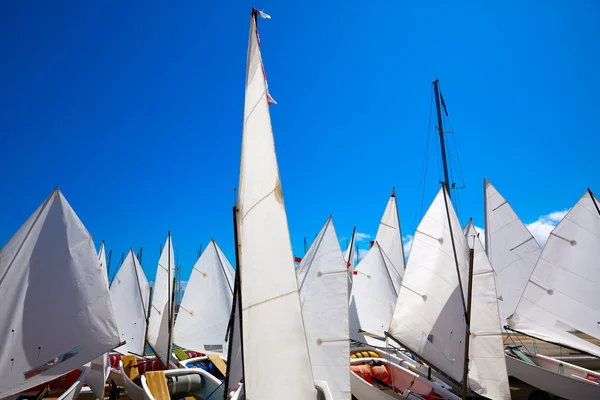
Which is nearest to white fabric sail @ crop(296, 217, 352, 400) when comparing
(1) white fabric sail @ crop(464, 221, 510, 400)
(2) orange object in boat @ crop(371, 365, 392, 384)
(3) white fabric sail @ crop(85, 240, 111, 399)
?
(1) white fabric sail @ crop(464, 221, 510, 400)

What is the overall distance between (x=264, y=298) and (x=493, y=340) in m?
7.31

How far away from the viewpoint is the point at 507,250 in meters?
17.1

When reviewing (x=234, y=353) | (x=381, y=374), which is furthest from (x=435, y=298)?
(x=234, y=353)

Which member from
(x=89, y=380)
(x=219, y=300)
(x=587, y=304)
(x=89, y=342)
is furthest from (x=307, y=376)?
(x=219, y=300)

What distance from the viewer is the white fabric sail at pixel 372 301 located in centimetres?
1536

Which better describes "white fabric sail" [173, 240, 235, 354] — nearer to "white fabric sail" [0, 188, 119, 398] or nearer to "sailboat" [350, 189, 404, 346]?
"sailboat" [350, 189, 404, 346]

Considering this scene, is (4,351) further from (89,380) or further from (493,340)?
(493,340)

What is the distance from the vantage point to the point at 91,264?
28.6 feet

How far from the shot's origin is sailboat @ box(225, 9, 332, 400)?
15.1 feet

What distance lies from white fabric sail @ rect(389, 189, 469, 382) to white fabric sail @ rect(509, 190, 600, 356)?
3540 mm

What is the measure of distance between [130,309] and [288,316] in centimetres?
1480

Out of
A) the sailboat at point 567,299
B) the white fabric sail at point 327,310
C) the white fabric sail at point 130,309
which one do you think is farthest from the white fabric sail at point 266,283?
the white fabric sail at point 130,309

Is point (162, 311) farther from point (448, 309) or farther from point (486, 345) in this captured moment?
point (486, 345)

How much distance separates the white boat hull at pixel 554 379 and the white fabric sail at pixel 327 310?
23.2 ft
